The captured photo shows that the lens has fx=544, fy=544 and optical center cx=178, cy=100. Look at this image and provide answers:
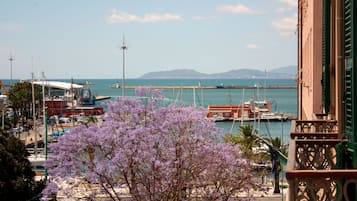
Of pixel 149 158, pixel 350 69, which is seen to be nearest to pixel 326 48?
pixel 350 69

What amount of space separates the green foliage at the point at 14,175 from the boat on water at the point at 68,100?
52.2m

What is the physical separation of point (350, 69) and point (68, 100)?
9354 centimetres

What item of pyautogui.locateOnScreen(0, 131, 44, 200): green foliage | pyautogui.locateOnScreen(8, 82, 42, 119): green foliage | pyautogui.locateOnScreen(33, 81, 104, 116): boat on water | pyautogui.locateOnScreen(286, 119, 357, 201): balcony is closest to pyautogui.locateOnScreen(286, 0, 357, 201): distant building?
pyautogui.locateOnScreen(286, 119, 357, 201): balcony

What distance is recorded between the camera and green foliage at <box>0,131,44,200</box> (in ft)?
65.8

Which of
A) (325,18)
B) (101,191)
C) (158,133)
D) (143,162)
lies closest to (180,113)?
(158,133)

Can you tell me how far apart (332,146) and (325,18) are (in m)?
2.41

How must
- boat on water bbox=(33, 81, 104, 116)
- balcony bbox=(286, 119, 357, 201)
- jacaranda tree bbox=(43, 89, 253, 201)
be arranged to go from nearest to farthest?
balcony bbox=(286, 119, 357, 201) → jacaranda tree bbox=(43, 89, 253, 201) → boat on water bbox=(33, 81, 104, 116)

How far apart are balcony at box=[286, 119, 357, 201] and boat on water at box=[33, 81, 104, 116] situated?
69798 mm

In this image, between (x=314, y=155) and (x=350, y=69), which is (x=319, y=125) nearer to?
(x=314, y=155)

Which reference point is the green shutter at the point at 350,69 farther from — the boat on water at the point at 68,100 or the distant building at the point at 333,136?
the boat on water at the point at 68,100

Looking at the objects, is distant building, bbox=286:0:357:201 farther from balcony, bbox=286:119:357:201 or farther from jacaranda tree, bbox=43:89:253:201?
jacaranda tree, bbox=43:89:253:201

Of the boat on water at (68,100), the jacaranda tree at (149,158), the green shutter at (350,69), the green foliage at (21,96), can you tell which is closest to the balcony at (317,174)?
the green shutter at (350,69)

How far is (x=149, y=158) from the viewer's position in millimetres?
13945

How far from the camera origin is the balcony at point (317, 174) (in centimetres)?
370
